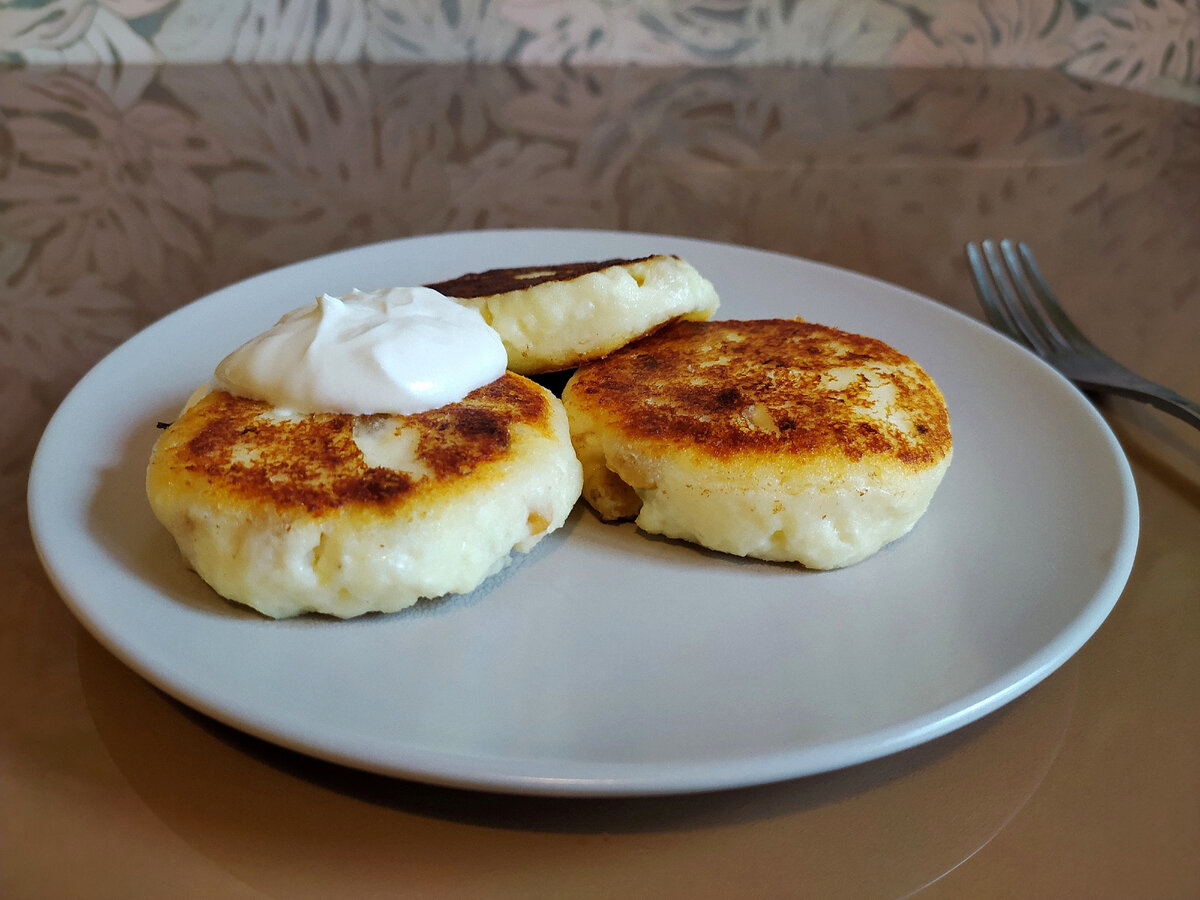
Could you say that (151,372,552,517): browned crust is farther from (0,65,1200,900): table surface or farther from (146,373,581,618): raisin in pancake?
(0,65,1200,900): table surface

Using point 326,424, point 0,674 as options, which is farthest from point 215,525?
point 0,674

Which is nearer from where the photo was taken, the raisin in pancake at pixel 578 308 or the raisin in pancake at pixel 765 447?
the raisin in pancake at pixel 765 447

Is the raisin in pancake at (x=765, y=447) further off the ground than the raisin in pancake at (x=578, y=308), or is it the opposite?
the raisin in pancake at (x=578, y=308)

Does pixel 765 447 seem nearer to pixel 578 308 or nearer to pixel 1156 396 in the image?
pixel 578 308

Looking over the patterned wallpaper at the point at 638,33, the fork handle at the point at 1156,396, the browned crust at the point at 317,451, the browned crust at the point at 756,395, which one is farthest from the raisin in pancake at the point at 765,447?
the patterned wallpaper at the point at 638,33

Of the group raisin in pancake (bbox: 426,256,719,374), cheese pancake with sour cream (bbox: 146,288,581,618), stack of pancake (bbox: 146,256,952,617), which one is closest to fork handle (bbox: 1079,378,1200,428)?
stack of pancake (bbox: 146,256,952,617)

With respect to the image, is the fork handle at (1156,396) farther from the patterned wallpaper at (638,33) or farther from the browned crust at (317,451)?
the patterned wallpaper at (638,33)

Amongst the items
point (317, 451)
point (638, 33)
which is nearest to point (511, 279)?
point (317, 451)
